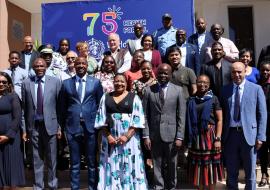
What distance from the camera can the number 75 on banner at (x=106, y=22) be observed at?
338 inches

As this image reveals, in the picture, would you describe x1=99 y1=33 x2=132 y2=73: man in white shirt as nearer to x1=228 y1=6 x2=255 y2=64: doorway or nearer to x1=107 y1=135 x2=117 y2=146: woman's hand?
x1=107 y1=135 x2=117 y2=146: woman's hand

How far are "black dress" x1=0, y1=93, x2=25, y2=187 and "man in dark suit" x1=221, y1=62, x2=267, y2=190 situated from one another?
2.84 meters

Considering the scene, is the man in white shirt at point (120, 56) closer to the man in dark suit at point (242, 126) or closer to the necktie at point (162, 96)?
the necktie at point (162, 96)

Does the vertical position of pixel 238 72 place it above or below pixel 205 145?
above

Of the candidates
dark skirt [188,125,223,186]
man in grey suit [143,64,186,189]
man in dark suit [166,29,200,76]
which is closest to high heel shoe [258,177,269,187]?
dark skirt [188,125,223,186]

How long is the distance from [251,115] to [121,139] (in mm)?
1716

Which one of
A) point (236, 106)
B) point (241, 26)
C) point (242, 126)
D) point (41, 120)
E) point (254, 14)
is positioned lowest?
Answer: point (242, 126)

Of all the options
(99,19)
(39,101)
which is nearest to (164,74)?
(39,101)

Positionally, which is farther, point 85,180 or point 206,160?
point 85,180

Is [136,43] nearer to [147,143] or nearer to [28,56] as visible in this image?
[28,56]

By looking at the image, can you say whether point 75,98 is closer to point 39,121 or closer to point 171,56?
point 39,121

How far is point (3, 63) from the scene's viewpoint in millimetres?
9969

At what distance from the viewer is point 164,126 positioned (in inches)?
196

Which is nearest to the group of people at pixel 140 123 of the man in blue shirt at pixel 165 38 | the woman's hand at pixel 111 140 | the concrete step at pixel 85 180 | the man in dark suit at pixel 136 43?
the woman's hand at pixel 111 140
